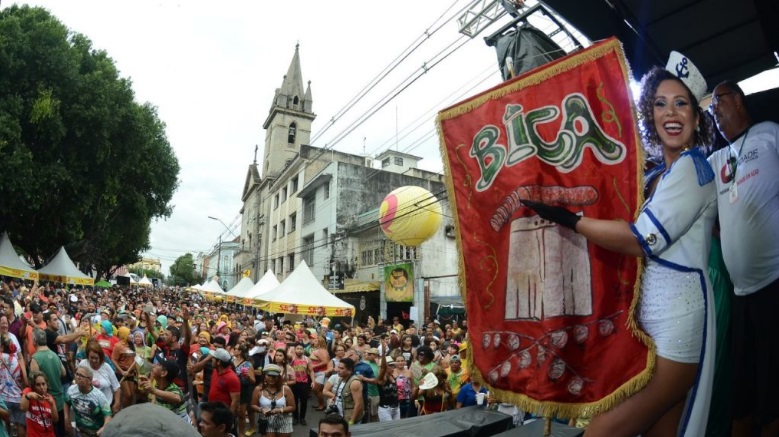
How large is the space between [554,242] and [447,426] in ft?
7.39

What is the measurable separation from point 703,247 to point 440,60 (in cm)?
930

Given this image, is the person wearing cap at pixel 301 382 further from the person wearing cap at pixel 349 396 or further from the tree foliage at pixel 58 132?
the tree foliage at pixel 58 132

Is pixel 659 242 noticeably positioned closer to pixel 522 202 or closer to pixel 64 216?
pixel 522 202

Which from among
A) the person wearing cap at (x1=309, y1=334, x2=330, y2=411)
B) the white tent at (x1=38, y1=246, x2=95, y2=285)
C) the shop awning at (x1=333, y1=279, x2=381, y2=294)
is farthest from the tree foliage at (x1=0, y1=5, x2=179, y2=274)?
the person wearing cap at (x1=309, y1=334, x2=330, y2=411)

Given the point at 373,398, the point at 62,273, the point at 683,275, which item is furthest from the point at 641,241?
the point at 62,273

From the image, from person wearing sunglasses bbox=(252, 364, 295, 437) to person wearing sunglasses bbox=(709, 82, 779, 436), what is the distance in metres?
6.81

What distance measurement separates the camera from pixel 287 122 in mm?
64250

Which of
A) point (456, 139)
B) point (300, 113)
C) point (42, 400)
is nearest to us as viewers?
point (456, 139)

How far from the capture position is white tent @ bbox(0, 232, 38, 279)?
20.1 m

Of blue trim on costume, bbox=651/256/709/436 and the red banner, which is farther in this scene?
the red banner

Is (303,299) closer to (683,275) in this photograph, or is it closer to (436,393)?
(436,393)

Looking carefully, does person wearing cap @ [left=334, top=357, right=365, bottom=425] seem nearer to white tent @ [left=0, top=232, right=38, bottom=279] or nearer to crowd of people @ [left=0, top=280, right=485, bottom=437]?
crowd of people @ [left=0, top=280, right=485, bottom=437]

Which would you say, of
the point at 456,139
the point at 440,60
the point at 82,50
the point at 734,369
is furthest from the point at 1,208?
the point at 734,369

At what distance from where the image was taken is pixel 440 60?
10.6 metres
